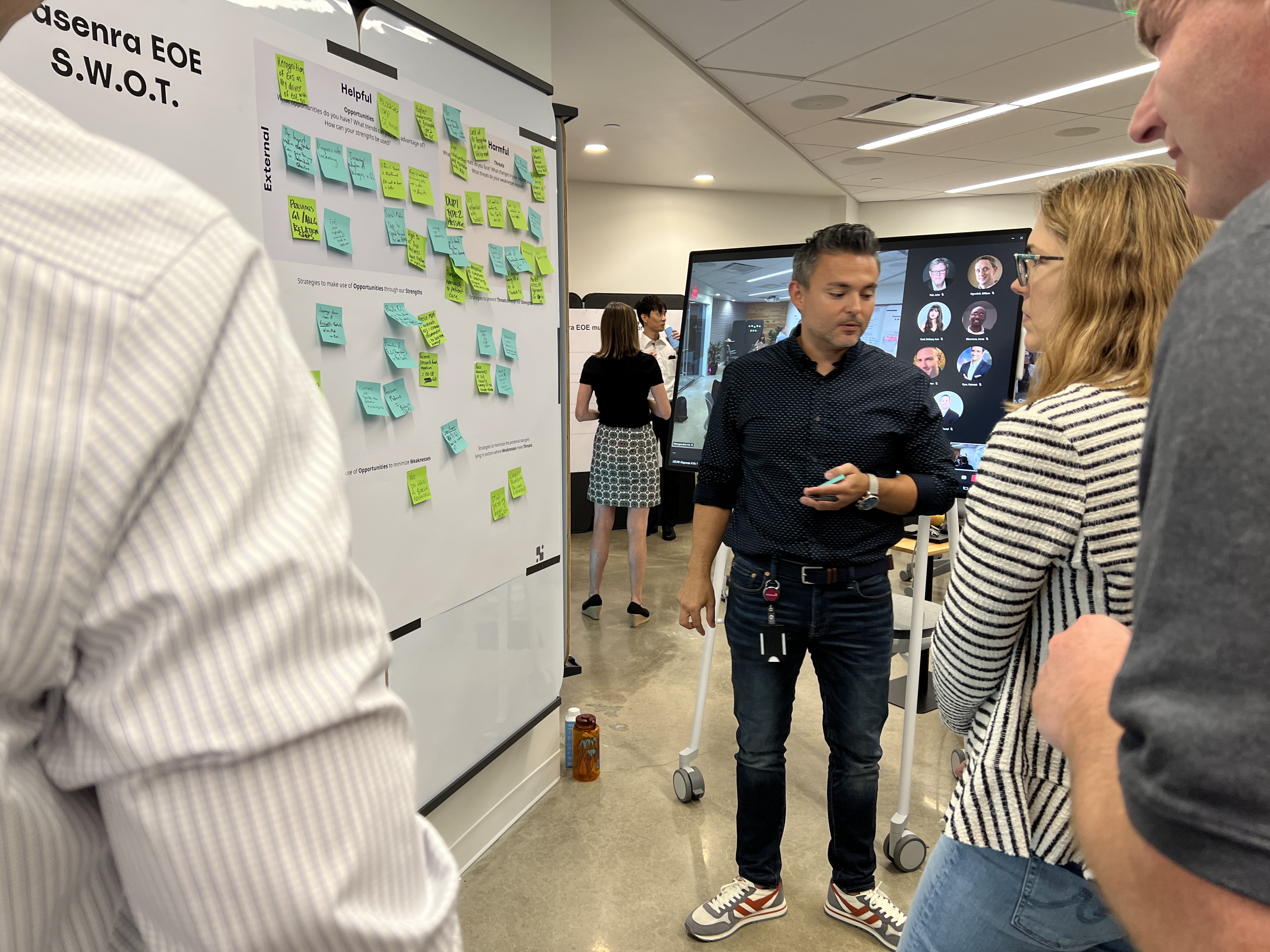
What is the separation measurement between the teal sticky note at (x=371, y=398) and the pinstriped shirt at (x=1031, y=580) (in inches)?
51.6

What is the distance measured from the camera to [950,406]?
2.74 m

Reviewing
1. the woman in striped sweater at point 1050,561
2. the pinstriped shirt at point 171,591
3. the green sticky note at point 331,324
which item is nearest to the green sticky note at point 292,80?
the green sticky note at point 331,324

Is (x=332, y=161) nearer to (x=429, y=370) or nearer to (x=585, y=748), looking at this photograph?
(x=429, y=370)

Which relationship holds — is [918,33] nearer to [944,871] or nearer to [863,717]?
[863,717]

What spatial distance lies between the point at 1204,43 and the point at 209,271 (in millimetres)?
628

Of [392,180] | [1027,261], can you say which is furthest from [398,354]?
[1027,261]

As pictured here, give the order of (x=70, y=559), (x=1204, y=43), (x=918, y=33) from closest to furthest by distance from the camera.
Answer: (x=70, y=559) → (x=1204, y=43) → (x=918, y=33)

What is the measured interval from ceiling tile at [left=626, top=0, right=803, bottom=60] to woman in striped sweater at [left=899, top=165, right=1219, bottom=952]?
335 centimetres

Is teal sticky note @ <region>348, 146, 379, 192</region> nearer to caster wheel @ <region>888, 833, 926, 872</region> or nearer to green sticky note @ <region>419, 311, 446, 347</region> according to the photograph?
green sticky note @ <region>419, 311, 446, 347</region>

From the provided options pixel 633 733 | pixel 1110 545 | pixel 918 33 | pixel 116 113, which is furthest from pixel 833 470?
pixel 918 33

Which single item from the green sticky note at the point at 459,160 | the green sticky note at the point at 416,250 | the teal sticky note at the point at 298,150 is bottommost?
the green sticky note at the point at 416,250

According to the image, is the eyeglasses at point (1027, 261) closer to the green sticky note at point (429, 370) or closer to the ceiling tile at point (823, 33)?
the green sticky note at point (429, 370)

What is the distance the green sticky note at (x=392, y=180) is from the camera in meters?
1.81

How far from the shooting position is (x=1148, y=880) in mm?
410
